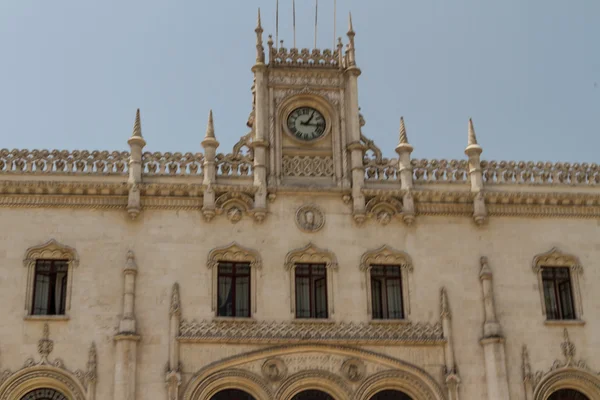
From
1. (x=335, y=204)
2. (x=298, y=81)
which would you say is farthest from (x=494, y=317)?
(x=298, y=81)

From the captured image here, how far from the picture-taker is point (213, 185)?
27297mm

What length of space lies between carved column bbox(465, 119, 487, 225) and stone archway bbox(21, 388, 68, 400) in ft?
43.2

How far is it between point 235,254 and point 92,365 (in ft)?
A: 16.7

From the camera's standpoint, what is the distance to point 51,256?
26250mm

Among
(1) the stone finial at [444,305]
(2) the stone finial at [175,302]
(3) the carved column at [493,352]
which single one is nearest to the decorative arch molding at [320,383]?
(1) the stone finial at [444,305]

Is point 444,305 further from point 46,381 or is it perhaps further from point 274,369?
point 46,381

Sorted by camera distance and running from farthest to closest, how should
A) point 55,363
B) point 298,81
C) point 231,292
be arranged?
point 298,81 < point 231,292 < point 55,363

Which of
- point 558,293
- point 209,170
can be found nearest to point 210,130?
point 209,170

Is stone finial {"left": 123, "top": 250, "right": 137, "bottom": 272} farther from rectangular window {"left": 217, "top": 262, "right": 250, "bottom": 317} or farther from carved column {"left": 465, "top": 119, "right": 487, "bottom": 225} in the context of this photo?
carved column {"left": 465, "top": 119, "right": 487, "bottom": 225}

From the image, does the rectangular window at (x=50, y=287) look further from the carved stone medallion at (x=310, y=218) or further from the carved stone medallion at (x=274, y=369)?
the carved stone medallion at (x=310, y=218)

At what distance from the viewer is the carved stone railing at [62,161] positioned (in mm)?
27031

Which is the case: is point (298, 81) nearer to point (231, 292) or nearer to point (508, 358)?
point (231, 292)

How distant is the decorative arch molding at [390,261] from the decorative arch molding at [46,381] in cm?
872

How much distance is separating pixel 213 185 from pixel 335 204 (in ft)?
12.2
